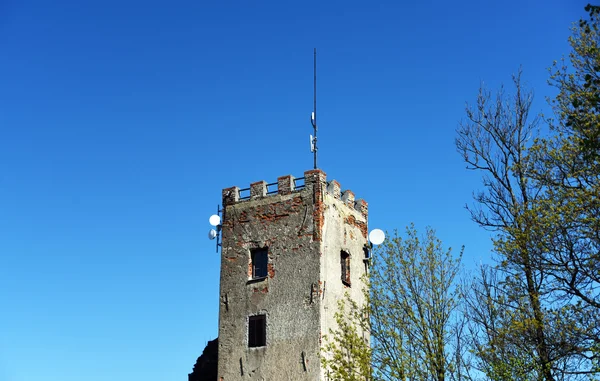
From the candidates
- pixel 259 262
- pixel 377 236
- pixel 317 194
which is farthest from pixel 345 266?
pixel 259 262

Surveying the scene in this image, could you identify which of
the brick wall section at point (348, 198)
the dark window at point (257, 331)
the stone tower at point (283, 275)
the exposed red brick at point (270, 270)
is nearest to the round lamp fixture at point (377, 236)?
the stone tower at point (283, 275)

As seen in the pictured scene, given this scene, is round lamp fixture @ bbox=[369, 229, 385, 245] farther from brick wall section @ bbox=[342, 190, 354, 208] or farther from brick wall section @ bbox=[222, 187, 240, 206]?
brick wall section @ bbox=[222, 187, 240, 206]

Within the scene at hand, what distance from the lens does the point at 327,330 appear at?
25.7 metres

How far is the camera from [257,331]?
2666 centimetres

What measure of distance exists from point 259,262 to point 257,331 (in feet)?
9.36

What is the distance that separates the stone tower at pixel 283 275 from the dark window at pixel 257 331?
0.04m

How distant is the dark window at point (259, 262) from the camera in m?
27.6

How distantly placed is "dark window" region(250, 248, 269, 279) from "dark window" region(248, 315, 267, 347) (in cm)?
177

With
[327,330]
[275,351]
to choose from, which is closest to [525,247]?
[327,330]

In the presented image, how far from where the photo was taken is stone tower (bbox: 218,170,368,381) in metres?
25.8

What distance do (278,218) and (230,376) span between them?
259 inches

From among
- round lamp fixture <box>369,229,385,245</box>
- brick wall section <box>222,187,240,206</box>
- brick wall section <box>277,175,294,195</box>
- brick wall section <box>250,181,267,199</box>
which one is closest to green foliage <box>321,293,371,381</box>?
round lamp fixture <box>369,229,385,245</box>

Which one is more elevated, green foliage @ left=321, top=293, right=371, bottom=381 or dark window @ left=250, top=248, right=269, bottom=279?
dark window @ left=250, top=248, right=269, bottom=279

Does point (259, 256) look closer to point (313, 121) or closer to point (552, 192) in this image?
point (313, 121)
